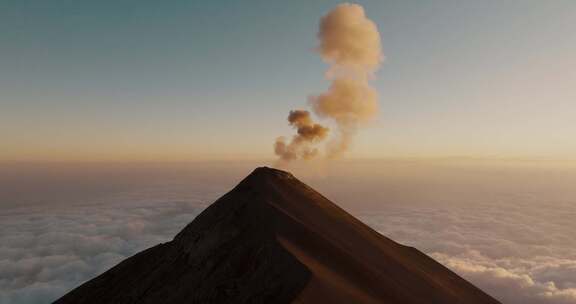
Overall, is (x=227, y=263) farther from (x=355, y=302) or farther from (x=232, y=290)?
(x=355, y=302)

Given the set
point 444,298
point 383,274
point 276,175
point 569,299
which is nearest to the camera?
point 383,274

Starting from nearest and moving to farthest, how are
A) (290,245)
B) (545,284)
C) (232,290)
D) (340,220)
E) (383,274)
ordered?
1. (232,290)
2. (290,245)
3. (383,274)
4. (340,220)
5. (545,284)

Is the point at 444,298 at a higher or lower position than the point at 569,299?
higher

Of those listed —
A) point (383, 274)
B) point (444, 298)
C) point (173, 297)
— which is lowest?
point (173, 297)

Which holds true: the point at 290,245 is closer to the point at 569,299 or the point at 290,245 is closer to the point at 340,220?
the point at 340,220

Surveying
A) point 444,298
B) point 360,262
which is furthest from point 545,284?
point 360,262

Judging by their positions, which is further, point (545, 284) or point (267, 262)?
point (545, 284)
